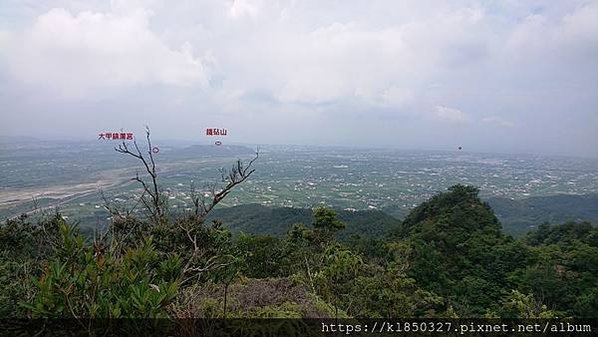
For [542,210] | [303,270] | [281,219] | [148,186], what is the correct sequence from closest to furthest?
[148,186]
[303,270]
[281,219]
[542,210]

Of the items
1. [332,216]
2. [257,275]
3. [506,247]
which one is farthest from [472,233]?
[257,275]

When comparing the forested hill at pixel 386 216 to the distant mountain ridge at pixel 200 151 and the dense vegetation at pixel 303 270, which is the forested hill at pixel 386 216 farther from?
the distant mountain ridge at pixel 200 151

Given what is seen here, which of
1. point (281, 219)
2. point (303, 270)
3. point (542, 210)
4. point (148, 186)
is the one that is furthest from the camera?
point (542, 210)

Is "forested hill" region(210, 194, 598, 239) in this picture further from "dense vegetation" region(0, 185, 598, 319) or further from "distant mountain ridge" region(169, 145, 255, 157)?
"distant mountain ridge" region(169, 145, 255, 157)

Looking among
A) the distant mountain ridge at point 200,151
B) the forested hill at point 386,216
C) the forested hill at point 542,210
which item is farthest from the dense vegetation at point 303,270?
the forested hill at point 542,210

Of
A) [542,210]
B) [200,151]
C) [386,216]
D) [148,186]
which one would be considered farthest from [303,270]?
[542,210]

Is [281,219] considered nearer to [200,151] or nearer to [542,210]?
[200,151]

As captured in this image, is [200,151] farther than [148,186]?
Yes
